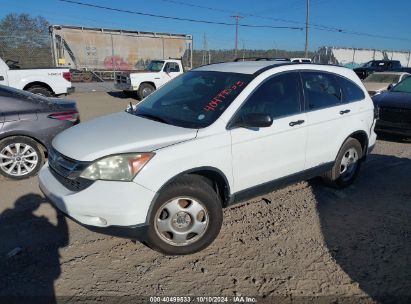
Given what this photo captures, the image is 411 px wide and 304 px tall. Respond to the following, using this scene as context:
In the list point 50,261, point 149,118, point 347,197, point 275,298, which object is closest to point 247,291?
point 275,298

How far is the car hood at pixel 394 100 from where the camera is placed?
316 inches

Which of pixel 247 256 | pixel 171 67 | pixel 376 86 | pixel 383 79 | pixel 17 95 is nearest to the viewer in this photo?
pixel 247 256

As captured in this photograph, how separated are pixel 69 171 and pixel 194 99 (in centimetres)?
156

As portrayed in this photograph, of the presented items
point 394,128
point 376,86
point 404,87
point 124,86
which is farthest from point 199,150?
point 124,86

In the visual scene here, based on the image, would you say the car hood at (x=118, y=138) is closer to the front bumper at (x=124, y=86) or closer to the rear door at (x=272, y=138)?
the rear door at (x=272, y=138)

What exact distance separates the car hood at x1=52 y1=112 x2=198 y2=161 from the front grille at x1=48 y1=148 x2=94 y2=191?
0.06 metres

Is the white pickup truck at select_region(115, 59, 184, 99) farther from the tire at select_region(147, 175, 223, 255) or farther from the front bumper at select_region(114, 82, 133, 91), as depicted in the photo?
the tire at select_region(147, 175, 223, 255)

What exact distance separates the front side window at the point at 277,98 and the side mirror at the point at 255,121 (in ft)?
0.42

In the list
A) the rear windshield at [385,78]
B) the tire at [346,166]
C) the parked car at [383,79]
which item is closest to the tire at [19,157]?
the tire at [346,166]

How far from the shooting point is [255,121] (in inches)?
141

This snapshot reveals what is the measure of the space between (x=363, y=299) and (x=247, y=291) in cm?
92

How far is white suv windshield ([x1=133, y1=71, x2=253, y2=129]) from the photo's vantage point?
12.3 feet

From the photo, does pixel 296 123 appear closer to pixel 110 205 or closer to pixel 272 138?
pixel 272 138

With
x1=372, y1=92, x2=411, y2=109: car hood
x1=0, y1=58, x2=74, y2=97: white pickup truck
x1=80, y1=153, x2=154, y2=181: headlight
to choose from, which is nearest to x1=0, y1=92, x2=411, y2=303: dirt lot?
x1=80, y1=153, x2=154, y2=181: headlight
